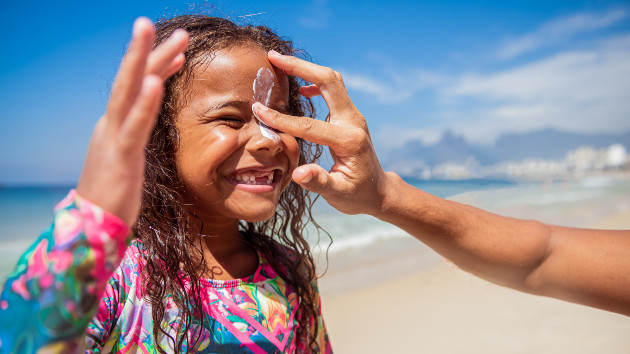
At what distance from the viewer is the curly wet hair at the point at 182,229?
173 cm

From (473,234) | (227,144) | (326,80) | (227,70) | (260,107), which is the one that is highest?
(227,70)

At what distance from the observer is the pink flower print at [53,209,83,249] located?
0.78 meters

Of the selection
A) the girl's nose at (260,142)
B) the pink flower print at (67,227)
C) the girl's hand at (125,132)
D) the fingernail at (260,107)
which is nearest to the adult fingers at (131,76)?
the girl's hand at (125,132)

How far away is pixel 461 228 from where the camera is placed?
6.59 ft

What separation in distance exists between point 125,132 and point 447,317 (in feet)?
17.5

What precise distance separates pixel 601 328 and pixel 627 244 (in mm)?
3496

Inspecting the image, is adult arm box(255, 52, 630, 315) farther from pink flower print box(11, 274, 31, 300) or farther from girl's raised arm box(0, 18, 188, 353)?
pink flower print box(11, 274, 31, 300)

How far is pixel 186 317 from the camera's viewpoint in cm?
172

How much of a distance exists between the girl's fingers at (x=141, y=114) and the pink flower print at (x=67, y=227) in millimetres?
169

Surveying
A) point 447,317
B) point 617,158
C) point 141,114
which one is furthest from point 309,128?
point 617,158

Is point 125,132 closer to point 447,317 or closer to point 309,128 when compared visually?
point 309,128

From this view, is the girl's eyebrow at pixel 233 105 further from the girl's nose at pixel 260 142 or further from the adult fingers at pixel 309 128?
the adult fingers at pixel 309 128

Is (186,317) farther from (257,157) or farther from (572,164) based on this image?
(572,164)

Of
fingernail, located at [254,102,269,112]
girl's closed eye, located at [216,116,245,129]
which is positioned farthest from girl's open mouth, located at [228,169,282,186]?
fingernail, located at [254,102,269,112]
